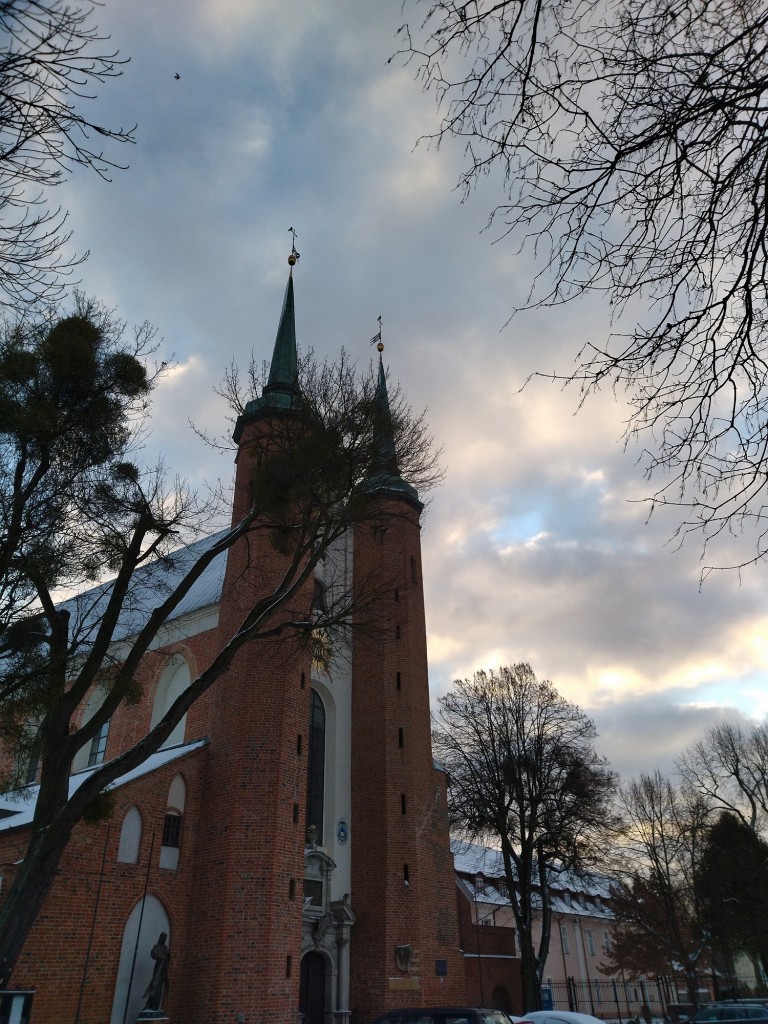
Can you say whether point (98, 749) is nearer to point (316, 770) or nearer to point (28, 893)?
point (316, 770)

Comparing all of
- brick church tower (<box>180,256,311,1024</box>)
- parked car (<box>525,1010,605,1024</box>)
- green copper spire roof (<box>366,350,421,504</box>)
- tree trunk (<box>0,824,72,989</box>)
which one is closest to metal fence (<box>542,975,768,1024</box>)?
parked car (<box>525,1010,605,1024</box>)

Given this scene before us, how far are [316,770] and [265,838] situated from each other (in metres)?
5.19

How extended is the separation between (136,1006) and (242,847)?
11.1 feet

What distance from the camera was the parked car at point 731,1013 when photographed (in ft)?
58.6

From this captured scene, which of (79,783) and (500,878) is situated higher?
(79,783)

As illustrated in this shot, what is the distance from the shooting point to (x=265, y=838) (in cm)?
1628

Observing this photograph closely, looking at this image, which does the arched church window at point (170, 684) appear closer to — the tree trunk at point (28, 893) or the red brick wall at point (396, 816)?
the red brick wall at point (396, 816)

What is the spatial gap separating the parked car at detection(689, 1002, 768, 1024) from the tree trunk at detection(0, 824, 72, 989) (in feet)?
56.6

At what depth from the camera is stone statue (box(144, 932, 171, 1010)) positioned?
46.0 ft

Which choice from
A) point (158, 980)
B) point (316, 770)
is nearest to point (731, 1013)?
point (316, 770)

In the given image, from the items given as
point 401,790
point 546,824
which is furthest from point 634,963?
point 401,790

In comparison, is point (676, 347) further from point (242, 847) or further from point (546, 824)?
point (546, 824)

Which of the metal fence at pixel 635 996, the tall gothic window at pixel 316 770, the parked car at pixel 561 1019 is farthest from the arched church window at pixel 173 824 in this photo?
→ the metal fence at pixel 635 996

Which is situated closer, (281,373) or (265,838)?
(265,838)
